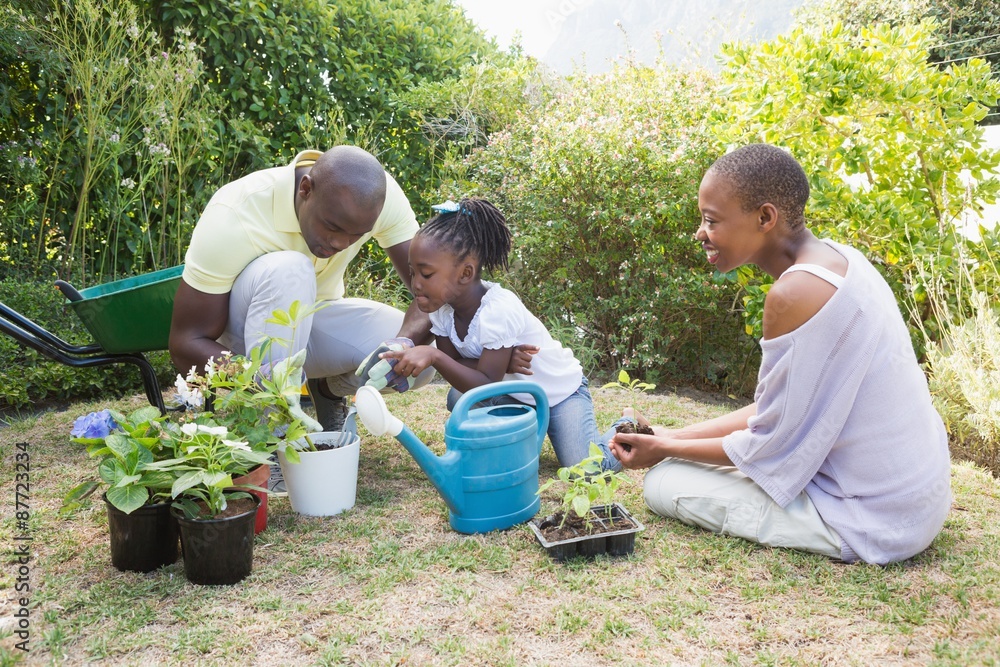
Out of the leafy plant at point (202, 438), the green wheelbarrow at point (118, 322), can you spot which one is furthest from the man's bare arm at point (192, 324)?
the leafy plant at point (202, 438)

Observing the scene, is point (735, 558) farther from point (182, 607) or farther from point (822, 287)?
point (182, 607)

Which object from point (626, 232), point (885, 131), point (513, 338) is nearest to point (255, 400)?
point (513, 338)

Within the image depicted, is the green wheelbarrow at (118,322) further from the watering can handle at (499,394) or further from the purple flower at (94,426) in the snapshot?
the watering can handle at (499,394)

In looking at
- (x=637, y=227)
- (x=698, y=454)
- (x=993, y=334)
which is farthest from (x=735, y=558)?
(x=637, y=227)

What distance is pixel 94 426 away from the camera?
2.02 metres

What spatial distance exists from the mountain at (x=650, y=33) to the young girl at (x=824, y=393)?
3507 mm

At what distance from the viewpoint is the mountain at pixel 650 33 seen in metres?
5.60

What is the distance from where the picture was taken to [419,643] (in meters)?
1.76

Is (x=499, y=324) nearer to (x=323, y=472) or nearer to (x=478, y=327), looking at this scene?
(x=478, y=327)

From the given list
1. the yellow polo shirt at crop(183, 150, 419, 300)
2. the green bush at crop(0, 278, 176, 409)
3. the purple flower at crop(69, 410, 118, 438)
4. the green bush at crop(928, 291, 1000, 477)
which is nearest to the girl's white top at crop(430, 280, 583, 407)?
the yellow polo shirt at crop(183, 150, 419, 300)

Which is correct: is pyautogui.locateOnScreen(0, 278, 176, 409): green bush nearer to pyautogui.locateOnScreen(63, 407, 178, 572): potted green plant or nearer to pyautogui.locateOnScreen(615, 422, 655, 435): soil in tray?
pyautogui.locateOnScreen(63, 407, 178, 572): potted green plant

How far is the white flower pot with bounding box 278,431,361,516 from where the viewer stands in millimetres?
2404

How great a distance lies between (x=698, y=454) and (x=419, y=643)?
3.43ft

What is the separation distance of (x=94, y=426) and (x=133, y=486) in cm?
21
